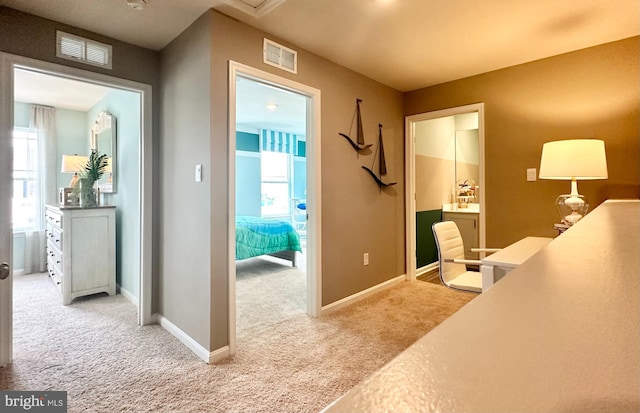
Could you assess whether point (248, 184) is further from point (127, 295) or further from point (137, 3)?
→ point (137, 3)

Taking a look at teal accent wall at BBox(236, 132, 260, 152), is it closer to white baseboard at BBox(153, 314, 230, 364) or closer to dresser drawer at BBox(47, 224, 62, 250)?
dresser drawer at BBox(47, 224, 62, 250)

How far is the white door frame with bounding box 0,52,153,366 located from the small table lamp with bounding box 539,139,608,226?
129 inches

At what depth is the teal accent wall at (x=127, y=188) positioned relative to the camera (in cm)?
312

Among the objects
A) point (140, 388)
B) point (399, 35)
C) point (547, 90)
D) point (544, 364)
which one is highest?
point (399, 35)

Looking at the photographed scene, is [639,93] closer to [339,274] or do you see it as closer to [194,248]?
[339,274]

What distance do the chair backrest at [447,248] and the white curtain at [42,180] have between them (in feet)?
17.5

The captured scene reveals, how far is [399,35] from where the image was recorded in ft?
8.07

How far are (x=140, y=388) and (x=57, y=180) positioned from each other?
428 cm

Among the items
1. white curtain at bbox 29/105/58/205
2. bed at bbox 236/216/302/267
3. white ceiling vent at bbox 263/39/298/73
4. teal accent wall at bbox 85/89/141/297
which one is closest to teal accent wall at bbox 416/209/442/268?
bed at bbox 236/216/302/267

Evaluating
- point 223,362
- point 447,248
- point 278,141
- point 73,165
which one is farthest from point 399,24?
point 278,141

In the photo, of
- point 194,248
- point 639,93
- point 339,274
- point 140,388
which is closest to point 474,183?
point 639,93

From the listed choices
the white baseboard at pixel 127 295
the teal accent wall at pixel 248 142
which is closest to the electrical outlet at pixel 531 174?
the white baseboard at pixel 127 295

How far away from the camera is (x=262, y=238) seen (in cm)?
419

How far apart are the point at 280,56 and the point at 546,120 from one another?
2530 mm
